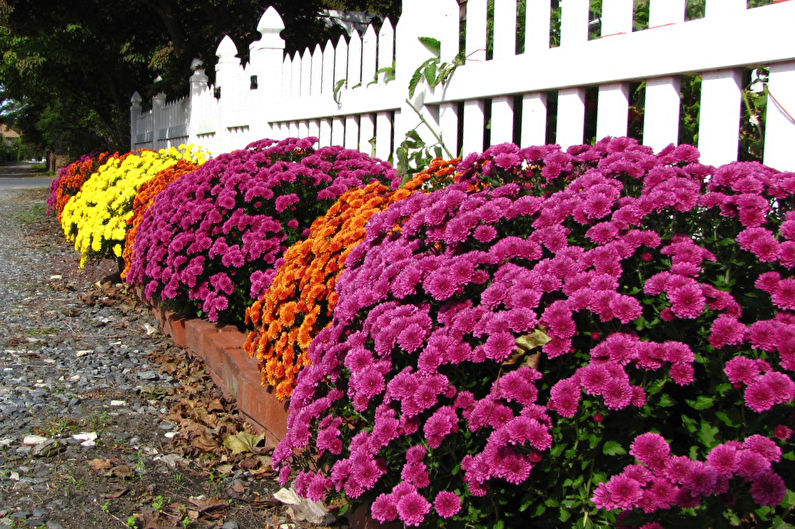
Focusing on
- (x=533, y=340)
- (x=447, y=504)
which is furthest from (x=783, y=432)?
(x=447, y=504)

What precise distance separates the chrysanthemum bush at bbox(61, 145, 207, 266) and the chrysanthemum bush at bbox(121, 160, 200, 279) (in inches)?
4.4

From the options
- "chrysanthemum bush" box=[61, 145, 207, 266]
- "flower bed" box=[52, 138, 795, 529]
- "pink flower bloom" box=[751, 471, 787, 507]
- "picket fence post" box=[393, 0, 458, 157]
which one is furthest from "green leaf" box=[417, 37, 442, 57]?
"chrysanthemum bush" box=[61, 145, 207, 266]

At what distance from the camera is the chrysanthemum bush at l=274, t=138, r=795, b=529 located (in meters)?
1.41

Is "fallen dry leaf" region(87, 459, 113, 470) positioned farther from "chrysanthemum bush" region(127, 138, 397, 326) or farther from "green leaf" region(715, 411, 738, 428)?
"green leaf" region(715, 411, 738, 428)

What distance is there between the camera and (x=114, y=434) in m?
3.21

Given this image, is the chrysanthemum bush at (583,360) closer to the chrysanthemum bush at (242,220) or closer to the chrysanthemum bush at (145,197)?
the chrysanthemum bush at (242,220)

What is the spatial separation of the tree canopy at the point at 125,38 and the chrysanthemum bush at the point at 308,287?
8.71m

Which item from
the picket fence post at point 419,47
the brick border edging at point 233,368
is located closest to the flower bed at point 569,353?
the brick border edging at point 233,368

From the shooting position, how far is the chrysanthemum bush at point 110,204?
6293 millimetres

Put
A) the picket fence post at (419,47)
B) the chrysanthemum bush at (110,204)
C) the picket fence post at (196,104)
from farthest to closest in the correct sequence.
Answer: the picket fence post at (196,104)
the chrysanthemum bush at (110,204)
the picket fence post at (419,47)

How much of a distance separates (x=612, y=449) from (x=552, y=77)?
6.29ft

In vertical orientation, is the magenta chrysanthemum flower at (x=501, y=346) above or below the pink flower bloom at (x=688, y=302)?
below

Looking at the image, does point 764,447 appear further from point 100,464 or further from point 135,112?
point 135,112

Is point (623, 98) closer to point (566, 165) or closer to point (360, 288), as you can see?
point (566, 165)
